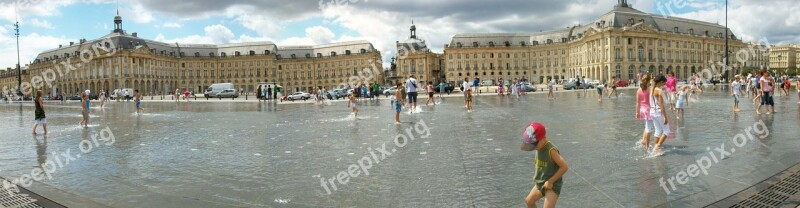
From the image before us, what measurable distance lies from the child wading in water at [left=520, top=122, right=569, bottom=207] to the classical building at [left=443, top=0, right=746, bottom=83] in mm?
108509

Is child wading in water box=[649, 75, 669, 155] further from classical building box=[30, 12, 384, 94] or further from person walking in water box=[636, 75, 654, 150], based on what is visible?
classical building box=[30, 12, 384, 94]

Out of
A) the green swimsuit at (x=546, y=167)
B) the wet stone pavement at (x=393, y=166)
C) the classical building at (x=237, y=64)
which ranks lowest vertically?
the wet stone pavement at (x=393, y=166)

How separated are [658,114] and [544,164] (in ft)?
19.9

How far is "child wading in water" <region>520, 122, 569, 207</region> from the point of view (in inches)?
209

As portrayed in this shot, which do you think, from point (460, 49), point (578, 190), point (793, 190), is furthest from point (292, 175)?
point (460, 49)

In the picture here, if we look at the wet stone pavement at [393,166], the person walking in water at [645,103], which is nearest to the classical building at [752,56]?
the wet stone pavement at [393,166]

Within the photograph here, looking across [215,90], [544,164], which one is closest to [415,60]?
[215,90]

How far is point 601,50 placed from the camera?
A: 358 ft

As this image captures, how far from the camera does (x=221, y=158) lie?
1077cm

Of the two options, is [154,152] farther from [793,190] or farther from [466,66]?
[466,66]

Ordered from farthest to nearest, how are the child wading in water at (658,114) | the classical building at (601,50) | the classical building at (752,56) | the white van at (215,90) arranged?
the classical building at (752,56), the classical building at (601,50), the white van at (215,90), the child wading in water at (658,114)

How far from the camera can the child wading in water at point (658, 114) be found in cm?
1021

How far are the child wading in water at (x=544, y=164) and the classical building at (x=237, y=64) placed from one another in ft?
401

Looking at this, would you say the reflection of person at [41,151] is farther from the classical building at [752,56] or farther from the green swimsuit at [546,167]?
the classical building at [752,56]
